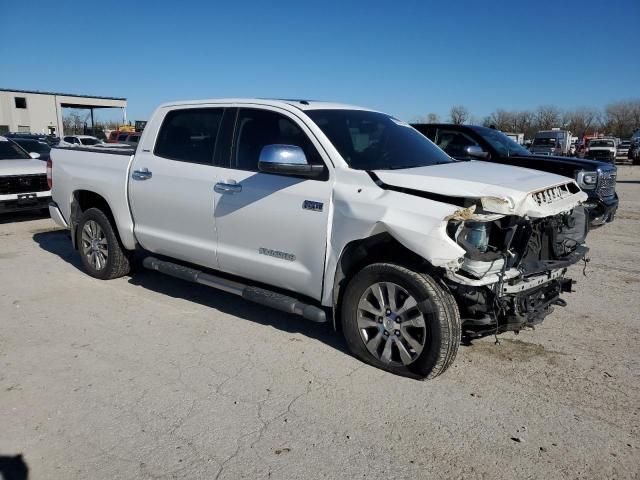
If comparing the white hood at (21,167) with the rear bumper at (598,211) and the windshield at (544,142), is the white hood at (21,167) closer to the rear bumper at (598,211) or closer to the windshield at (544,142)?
the rear bumper at (598,211)

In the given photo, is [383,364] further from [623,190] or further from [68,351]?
[623,190]

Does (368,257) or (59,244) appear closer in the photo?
(368,257)

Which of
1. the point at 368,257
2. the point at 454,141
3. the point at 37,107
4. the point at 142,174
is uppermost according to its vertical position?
the point at 454,141

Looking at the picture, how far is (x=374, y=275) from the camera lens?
385 centimetres

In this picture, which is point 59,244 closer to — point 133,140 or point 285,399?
point 285,399

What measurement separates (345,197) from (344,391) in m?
1.38

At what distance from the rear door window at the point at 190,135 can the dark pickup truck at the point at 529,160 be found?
13.0 ft

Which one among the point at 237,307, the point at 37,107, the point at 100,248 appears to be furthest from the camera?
the point at 37,107

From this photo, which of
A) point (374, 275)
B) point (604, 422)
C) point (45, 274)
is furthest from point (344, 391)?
point (45, 274)

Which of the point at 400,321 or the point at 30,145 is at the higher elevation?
the point at 400,321

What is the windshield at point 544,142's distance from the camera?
3152 cm

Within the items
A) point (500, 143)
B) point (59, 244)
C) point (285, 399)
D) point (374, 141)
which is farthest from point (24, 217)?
point (285, 399)

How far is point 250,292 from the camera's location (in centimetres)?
456

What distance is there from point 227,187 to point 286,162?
2.89 ft
